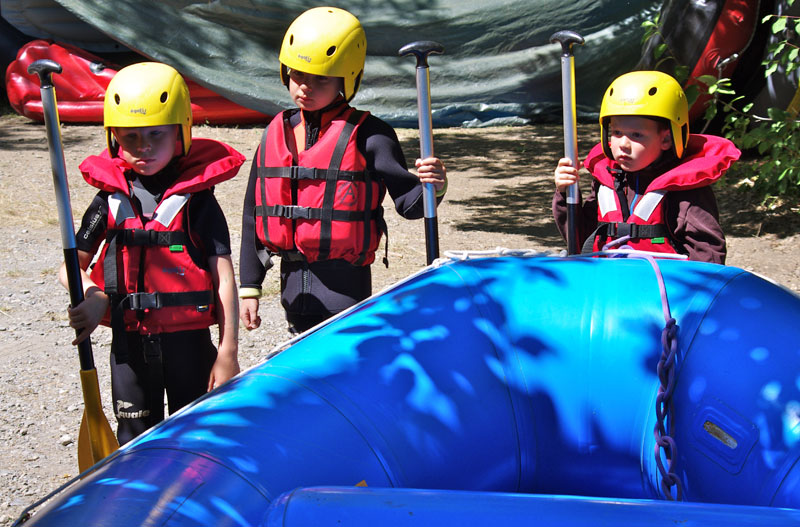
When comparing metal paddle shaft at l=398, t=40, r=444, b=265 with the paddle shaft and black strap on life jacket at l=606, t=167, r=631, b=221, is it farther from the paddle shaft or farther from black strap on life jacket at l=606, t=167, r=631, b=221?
the paddle shaft

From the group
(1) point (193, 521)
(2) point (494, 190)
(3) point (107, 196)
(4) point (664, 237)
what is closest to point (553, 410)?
(4) point (664, 237)

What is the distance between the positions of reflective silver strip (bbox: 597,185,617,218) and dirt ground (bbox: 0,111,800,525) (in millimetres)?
355

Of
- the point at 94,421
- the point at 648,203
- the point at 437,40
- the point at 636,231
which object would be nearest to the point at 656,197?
the point at 648,203

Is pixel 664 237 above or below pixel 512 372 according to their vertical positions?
above

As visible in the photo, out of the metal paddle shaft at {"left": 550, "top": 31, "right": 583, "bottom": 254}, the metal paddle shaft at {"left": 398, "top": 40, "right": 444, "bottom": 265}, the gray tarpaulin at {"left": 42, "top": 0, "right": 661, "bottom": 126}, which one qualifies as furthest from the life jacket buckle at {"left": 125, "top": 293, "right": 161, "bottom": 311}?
the gray tarpaulin at {"left": 42, "top": 0, "right": 661, "bottom": 126}

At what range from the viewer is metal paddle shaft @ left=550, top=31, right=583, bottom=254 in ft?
11.6

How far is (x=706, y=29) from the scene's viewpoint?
26.7 ft

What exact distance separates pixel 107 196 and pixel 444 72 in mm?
8233

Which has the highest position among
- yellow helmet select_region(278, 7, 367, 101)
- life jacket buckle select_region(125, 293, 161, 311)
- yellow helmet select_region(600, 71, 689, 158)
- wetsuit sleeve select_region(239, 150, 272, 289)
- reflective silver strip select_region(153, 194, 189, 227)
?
yellow helmet select_region(278, 7, 367, 101)

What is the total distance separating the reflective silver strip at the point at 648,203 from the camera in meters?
3.33

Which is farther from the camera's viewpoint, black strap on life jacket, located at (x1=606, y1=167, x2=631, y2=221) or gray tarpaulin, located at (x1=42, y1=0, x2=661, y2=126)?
gray tarpaulin, located at (x1=42, y1=0, x2=661, y2=126)

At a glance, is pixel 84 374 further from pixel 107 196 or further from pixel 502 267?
pixel 502 267

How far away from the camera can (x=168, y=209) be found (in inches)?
122

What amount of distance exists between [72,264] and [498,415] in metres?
1.46
